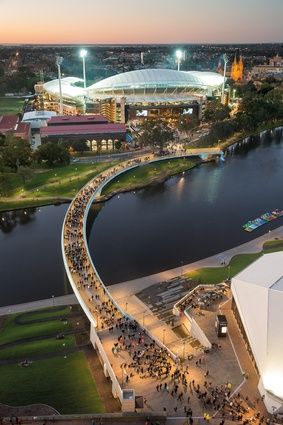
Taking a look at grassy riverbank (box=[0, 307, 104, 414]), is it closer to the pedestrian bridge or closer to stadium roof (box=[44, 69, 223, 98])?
the pedestrian bridge

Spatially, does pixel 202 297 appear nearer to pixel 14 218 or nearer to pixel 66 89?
pixel 14 218

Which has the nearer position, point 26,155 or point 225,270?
point 225,270

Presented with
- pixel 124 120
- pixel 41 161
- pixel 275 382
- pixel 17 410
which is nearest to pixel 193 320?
pixel 275 382

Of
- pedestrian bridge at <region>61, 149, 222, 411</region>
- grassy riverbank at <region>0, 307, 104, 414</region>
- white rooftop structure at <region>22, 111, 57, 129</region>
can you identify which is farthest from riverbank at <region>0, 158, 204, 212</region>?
white rooftop structure at <region>22, 111, 57, 129</region>

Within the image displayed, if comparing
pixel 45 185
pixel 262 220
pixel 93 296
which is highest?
pixel 45 185

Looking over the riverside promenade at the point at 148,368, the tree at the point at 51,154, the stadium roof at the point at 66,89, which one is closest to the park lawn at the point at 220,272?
the riverside promenade at the point at 148,368

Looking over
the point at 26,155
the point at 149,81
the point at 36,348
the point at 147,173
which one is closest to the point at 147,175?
the point at 147,173
